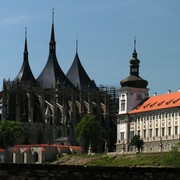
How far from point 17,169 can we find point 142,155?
70057 millimetres

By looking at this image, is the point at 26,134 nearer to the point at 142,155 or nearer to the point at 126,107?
the point at 126,107

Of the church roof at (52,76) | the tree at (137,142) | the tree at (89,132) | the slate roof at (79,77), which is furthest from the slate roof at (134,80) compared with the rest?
the slate roof at (79,77)

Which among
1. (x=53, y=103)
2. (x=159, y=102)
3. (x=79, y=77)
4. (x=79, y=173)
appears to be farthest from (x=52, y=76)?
(x=79, y=173)

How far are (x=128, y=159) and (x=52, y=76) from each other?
49.0m

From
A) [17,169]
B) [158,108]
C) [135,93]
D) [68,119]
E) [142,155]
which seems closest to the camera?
[17,169]

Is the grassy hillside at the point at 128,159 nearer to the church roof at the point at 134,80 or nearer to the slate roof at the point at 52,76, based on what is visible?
the church roof at the point at 134,80

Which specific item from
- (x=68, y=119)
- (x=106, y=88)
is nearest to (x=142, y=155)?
(x=68, y=119)

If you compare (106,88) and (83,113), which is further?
(106,88)

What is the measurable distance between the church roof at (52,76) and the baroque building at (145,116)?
2004cm

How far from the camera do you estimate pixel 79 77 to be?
14025 centimetres

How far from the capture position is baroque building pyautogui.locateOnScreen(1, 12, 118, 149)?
4828 inches

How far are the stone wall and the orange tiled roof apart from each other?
8334cm

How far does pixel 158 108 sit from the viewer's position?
107m

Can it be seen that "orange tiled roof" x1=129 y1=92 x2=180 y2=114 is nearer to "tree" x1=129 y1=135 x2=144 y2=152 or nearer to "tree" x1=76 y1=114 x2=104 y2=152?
"tree" x1=129 y1=135 x2=144 y2=152
